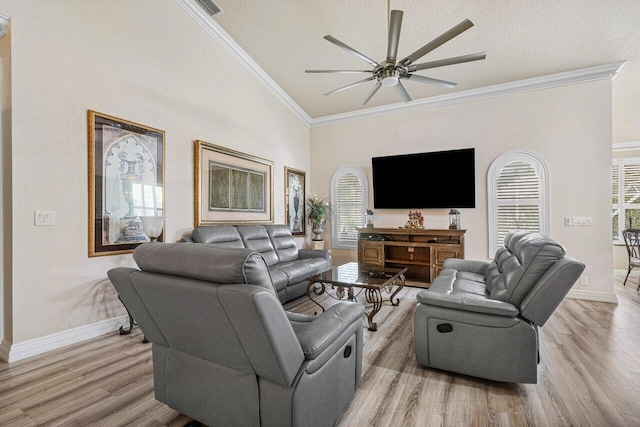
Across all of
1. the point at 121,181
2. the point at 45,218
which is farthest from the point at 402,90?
the point at 45,218

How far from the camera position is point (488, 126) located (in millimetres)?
4824

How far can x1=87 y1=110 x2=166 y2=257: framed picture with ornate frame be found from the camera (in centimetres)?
286

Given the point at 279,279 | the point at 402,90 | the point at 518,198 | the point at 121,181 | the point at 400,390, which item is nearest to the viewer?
the point at 400,390

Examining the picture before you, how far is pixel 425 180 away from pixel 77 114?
193 inches

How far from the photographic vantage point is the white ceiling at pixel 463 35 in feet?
10.6

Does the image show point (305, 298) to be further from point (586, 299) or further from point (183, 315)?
point (586, 299)

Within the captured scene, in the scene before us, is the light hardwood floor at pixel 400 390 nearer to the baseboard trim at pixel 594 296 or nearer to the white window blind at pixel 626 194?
the baseboard trim at pixel 594 296

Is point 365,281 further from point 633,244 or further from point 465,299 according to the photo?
point 633,244

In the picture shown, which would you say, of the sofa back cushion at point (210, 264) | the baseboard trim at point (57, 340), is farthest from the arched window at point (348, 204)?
the sofa back cushion at point (210, 264)

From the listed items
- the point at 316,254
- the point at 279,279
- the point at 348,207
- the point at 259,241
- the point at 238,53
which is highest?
the point at 238,53

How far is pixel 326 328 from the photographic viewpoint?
148cm

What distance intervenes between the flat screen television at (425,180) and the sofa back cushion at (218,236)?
2833 mm

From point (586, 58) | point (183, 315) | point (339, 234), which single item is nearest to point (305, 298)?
point (339, 234)

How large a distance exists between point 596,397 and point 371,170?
4532 mm
